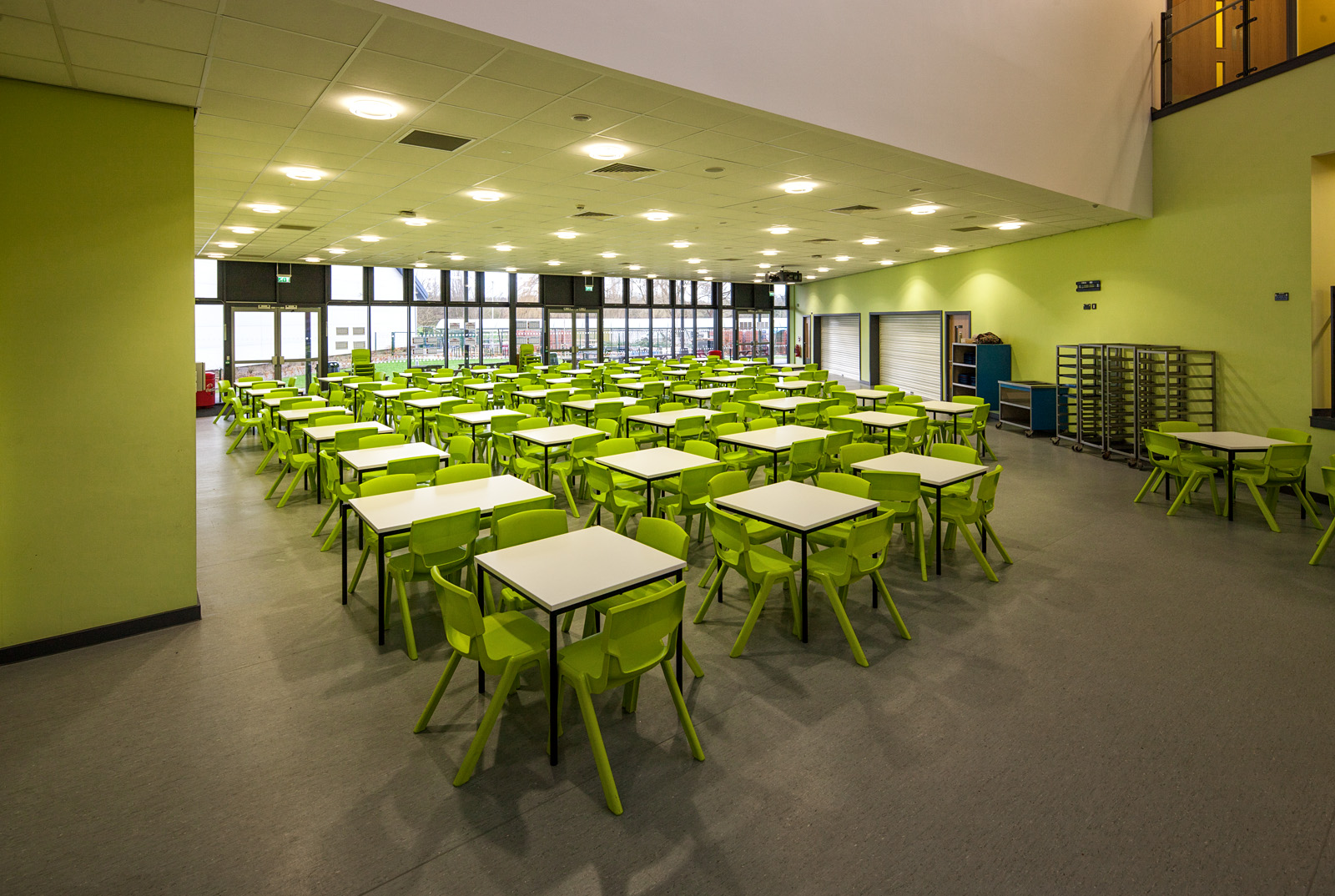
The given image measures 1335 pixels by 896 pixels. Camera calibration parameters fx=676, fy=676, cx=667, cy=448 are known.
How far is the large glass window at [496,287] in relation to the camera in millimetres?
18422

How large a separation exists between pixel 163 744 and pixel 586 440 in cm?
397

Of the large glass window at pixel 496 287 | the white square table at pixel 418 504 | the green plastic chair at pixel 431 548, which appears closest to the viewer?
the green plastic chair at pixel 431 548

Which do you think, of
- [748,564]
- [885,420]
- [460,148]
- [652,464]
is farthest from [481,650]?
[885,420]

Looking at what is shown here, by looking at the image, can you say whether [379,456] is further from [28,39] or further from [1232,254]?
[1232,254]

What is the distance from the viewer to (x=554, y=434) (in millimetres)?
6781

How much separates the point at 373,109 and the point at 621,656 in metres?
4.48

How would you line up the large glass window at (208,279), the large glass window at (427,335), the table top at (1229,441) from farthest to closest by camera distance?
the large glass window at (427,335) → the large glass window at (208,279) → the table top at (1229,441)

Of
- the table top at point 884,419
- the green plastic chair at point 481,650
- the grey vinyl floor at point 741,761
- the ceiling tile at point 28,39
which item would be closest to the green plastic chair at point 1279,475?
the grey vinyl floor at point 741,761

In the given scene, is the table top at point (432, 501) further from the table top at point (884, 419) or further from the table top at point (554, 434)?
the table top at point (884, 419)

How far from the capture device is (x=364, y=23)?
3582 millimetres

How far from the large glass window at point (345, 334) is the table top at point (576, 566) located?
15031 millimetres

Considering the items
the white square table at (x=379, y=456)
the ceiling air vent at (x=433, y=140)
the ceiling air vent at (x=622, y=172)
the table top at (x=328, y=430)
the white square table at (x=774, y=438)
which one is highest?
the ceiling air vent at (x=622, y=172)

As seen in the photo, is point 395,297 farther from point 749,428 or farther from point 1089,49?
point 1089,49

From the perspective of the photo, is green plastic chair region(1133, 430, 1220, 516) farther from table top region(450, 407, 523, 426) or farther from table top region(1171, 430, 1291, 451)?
table top region(450, 407, 523, 426)
